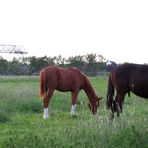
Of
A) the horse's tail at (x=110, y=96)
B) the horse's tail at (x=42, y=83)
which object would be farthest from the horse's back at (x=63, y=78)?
the horse's tail at (x=110, y=96)

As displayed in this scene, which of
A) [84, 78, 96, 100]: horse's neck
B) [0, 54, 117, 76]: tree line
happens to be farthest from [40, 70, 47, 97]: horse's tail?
[0, 54, 117, 76]: tree line

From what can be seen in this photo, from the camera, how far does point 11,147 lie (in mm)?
7348

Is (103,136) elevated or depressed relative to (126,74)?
depressed

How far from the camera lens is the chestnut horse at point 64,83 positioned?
585 inches

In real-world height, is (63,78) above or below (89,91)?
above

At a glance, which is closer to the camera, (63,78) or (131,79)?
(131,79)

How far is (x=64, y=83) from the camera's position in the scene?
15500 millimetres

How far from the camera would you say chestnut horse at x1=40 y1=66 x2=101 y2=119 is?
14.9 metres

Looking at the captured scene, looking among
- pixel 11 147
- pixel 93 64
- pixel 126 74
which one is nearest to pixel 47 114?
pixel 126 74

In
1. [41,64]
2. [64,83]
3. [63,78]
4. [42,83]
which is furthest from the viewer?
[41,64]

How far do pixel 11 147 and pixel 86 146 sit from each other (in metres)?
1.35

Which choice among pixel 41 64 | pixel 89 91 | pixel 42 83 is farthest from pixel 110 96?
pixel 41 64

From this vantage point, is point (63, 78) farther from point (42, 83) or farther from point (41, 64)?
point (41, 64)

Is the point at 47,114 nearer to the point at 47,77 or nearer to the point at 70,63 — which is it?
the point at 47,77
